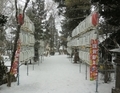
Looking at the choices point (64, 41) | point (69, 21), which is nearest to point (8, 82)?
point (69, 21)

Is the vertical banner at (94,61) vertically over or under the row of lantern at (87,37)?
under

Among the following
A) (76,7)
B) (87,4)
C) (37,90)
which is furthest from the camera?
(76,7)

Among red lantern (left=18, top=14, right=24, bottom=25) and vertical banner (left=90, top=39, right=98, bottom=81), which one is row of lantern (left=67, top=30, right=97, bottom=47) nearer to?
vertical banner (left=90, top=39, right=98, bottom=81)

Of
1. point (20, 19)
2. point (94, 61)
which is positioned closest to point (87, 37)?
point (94, 61)

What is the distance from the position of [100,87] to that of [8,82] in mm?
4120

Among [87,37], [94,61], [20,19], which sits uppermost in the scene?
[20,19]

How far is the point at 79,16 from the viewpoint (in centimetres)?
2175

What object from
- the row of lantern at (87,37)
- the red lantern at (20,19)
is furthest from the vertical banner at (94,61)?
the red lantern at (20,19)

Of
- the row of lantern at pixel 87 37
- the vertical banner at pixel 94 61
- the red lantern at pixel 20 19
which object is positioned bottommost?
the vertical banner at pixel 94 61

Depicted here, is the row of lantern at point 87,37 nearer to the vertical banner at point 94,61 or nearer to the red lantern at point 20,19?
the vertical banner at point 94,61

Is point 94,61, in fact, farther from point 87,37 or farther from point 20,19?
point 20,19

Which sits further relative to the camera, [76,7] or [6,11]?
[6,11]

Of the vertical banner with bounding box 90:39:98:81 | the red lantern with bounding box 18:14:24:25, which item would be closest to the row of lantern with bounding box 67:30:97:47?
the vertical banner with bounding box 90:39:98:81

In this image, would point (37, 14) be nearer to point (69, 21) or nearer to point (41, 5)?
point (41, 5)
